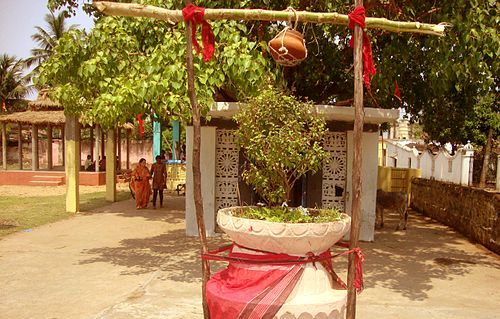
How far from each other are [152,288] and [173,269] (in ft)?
3.39

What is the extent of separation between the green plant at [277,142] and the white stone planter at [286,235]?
769 millimetres

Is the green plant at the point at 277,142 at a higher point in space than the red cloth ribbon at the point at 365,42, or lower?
lower

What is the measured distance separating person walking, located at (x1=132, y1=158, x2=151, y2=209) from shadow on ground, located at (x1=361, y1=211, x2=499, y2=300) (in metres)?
6.99

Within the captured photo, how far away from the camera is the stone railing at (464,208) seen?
8.96m

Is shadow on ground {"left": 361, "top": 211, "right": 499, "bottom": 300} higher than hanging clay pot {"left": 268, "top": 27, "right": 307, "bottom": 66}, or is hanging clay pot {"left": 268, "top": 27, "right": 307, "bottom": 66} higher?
hanging clay pot {"left": 268, "top": 27, "right": 307, "bottom": 66}

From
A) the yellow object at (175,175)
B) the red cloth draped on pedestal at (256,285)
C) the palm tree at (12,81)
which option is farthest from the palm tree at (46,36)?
the red cloth draped on pedestal at (256,285)

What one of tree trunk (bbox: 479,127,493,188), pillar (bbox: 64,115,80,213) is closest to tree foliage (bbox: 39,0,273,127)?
pillar (bbox: 64,115,80,213)

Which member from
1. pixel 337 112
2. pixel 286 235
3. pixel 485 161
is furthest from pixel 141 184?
pixel 485 161

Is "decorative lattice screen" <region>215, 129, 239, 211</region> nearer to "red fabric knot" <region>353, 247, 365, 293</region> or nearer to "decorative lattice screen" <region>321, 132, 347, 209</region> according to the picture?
"decorative lattice screen" <region>321, 132, 347, 209</region>

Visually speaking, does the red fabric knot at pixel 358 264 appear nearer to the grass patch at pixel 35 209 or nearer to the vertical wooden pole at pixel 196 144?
the vertical wooden pole at pixel 196 144

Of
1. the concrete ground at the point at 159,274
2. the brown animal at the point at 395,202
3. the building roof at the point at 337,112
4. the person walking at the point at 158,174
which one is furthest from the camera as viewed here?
the person walking at the point at 158,174

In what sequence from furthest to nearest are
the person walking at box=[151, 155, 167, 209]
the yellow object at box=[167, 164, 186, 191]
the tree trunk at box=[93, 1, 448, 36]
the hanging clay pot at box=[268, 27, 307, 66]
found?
the yellow object at box=[167, 164, 186, 191] < the person walking at box=[151, 155, 167, 209] < the hanging clay pot at box=[268, 27, 307, 66] < the tree trunk at box=[93, 1, 448, 36]

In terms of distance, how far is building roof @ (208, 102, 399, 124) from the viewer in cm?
834

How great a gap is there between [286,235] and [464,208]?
8953mm
